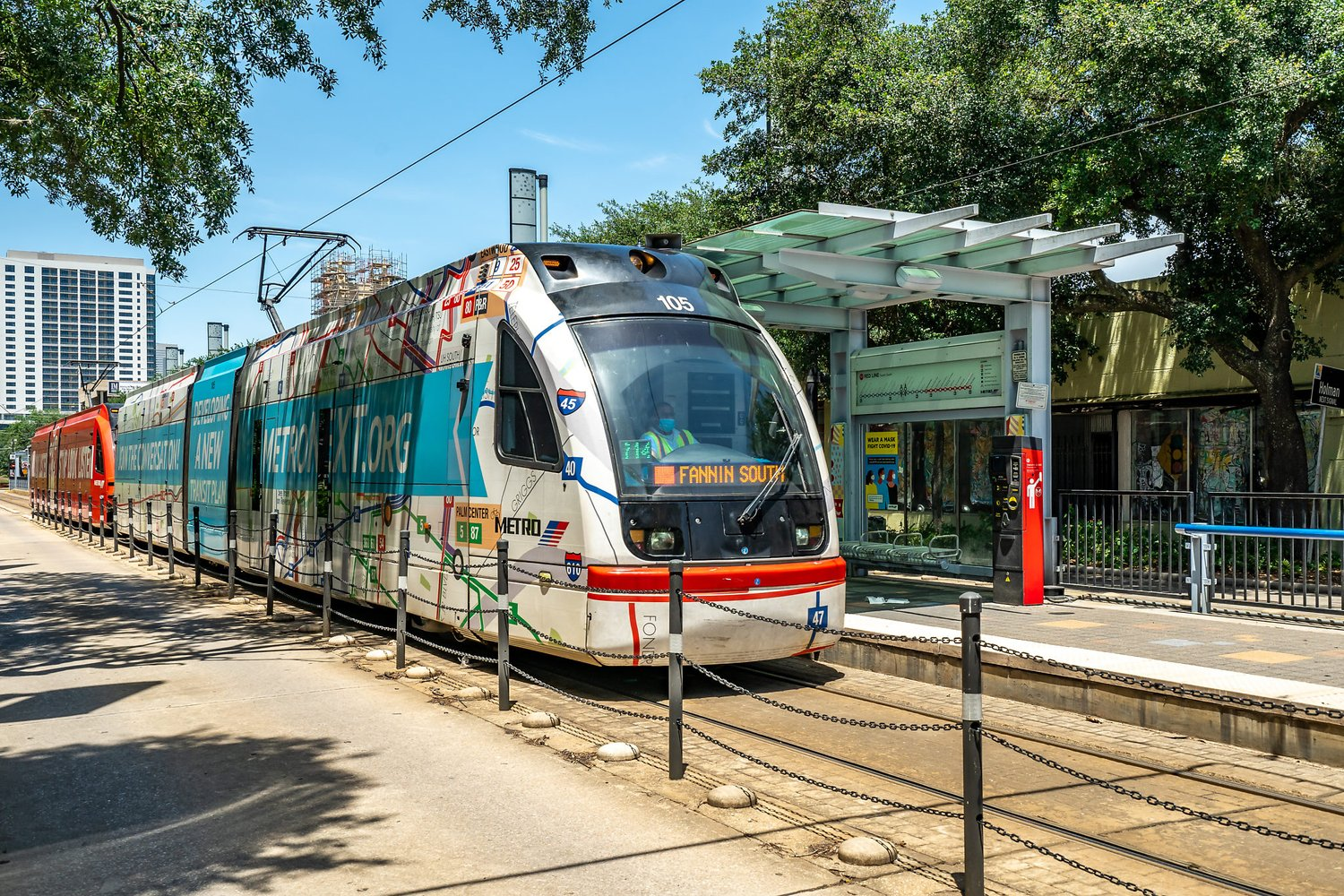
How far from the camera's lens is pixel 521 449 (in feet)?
29.9

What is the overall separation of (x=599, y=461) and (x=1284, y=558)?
28.3 feet

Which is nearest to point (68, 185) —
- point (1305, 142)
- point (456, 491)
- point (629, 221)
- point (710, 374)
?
point (456, 491)

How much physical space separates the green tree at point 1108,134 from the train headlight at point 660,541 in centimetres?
1101

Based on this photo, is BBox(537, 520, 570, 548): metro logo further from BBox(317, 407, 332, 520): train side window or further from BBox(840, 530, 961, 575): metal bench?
BBox(840, 530, 961, 575): metal bench

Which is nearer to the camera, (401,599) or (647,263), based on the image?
(647,263)

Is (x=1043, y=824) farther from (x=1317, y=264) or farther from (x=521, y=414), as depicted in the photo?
(x=1317, y=264)

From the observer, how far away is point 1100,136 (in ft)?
57.8

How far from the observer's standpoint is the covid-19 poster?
661 inches

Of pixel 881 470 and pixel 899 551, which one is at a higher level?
pixel 881 470

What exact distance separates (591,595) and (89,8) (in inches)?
422

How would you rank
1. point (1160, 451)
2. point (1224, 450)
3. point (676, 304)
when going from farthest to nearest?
point (1160, 451) < point (1224, 450) < point (676, 304)

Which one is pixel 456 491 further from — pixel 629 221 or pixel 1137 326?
pixel 629 221

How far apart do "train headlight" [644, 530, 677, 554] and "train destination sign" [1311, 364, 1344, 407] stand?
10012mm

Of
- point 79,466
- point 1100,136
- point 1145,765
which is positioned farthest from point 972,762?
point 79,466
